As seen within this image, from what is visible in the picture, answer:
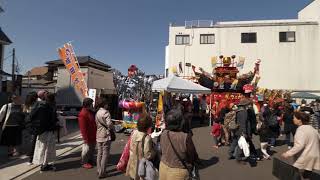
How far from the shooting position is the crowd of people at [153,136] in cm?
373

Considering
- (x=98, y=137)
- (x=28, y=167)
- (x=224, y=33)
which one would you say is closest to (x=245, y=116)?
(x=98, y=137)

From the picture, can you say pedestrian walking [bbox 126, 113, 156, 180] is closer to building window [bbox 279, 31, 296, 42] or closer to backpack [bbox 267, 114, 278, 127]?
backpack [bbox 267, 114, 278, 127]

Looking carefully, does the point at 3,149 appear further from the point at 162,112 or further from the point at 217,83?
the point at 217,83

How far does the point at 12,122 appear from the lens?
7785mm

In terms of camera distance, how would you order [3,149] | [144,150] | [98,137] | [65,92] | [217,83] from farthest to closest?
[65,92] < [217,83] < [3,149] < [98,137] < [144,150]

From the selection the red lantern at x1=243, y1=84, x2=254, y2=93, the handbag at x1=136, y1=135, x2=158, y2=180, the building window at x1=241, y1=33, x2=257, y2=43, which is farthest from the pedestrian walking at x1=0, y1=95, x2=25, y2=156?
the building window at x1=241, y1=33, x2=257, y2=43

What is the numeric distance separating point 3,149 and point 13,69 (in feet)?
77.2

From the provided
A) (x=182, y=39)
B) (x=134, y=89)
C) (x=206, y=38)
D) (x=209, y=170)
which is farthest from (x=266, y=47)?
(x=209, y=170)

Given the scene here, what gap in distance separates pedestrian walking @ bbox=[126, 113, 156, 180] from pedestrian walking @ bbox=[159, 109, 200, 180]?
2.23ft

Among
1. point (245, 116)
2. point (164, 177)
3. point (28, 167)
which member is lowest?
point (28, 167)

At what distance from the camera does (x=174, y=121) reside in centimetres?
372

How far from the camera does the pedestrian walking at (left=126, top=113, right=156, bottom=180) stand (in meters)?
4.43

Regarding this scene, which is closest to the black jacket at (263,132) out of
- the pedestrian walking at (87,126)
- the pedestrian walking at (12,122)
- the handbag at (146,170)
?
the pedestrian walking at (87,126)

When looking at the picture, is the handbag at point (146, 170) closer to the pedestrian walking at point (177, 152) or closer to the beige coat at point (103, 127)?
the pedestrian walking at point (177, 152)
